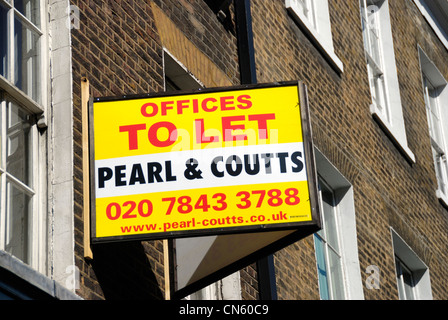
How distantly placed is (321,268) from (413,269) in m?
2.97

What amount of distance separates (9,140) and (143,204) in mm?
1003

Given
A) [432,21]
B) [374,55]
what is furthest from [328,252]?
[432,21]

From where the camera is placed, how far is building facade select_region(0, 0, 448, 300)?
7.39 meters

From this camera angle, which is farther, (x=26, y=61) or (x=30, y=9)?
(x=30, y=9)

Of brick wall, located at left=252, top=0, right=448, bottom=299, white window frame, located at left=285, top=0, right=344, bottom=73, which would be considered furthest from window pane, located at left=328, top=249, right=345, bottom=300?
white window frame, located at left=285, top=0, right=344, bottom=73

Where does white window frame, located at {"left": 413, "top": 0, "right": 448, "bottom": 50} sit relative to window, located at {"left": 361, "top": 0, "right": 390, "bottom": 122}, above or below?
above

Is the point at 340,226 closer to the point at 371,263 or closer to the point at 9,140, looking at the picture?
the point at 371,263

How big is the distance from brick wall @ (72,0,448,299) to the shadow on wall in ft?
0.03

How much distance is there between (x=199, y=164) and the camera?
734 centimetres

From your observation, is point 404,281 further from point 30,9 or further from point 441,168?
point 30,9

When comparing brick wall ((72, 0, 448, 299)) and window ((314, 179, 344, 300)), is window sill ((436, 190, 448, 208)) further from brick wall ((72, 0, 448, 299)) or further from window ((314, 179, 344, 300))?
window ((314, 179, 344, 300))

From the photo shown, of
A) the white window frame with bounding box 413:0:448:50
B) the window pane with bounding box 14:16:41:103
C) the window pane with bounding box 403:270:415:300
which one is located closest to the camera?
the window pane with bounding box 14:16:41:103

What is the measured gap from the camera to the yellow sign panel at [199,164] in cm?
716

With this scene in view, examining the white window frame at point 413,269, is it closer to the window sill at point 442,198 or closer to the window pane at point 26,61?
the window sill at point 442,198
